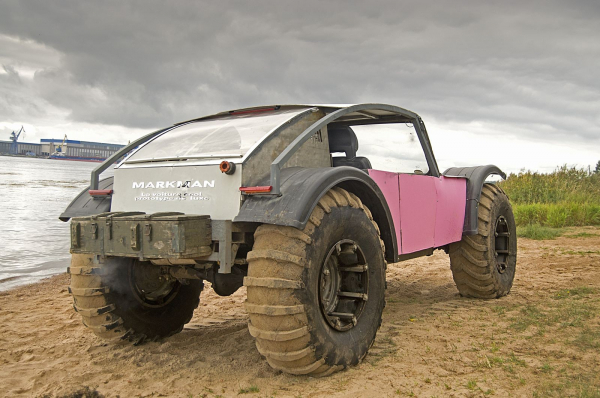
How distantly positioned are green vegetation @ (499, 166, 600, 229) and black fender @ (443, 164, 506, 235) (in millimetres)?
8839

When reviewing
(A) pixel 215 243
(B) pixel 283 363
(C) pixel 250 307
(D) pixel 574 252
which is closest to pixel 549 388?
(B) pixel 283 363

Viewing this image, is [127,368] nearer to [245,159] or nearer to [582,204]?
[245,159]

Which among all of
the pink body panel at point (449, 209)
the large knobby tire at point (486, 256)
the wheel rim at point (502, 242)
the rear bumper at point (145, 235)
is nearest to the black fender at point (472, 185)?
the pink body panel at point (449, 209)

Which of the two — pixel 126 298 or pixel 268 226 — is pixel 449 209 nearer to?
pixel 268 226

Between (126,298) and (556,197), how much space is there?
595 inches

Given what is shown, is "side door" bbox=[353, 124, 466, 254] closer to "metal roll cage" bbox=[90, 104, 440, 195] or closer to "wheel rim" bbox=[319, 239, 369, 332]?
"metal roll cage" bbox=[90, 104, 440, 195]

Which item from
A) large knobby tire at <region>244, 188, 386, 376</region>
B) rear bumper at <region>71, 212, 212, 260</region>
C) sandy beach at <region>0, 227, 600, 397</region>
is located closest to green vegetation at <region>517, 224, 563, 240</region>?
sandy beach at <region>0, 227, 600, 397</region>

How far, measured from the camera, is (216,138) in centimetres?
404

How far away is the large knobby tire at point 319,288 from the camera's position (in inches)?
126

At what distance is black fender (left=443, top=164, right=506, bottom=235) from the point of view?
236 inches

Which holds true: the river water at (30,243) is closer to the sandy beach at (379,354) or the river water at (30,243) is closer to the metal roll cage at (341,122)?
the sandy beach at (379,354)

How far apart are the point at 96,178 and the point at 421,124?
3.20m

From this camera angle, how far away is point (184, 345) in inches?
179

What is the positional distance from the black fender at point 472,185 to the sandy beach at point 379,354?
912 mm
